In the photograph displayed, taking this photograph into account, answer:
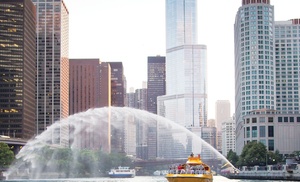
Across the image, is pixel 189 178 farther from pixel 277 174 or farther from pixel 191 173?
pixel 277 174

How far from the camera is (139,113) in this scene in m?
130

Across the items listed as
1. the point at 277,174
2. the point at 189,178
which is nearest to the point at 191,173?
the point at 189,178

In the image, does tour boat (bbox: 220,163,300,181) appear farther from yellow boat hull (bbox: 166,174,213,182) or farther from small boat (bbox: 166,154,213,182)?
yellow boat hull (bbox: 166,174,213,182)

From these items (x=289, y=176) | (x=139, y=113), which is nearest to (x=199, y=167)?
(x=139, y=113)

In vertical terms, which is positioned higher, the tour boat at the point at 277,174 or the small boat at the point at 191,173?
the small boat at the point at 191,173

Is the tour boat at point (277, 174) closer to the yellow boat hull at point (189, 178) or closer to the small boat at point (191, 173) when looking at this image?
the small boat at point (191, 173)

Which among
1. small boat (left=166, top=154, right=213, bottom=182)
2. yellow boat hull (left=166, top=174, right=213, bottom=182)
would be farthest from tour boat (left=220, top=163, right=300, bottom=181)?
yellow boat hull (left=166, top=174, right=213, bottom=182)

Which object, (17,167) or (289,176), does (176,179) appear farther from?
(17,167)

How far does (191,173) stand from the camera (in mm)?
86875

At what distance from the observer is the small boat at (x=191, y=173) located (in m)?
84.9

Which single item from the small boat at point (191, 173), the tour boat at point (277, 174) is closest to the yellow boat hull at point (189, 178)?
the small boat at point (191, 173)

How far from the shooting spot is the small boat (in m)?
84.9

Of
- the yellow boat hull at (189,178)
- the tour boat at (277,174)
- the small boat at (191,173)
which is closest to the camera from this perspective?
the yellow boat hull at (189,178)

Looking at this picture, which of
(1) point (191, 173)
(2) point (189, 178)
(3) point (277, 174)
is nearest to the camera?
(2) point (189, 178)
